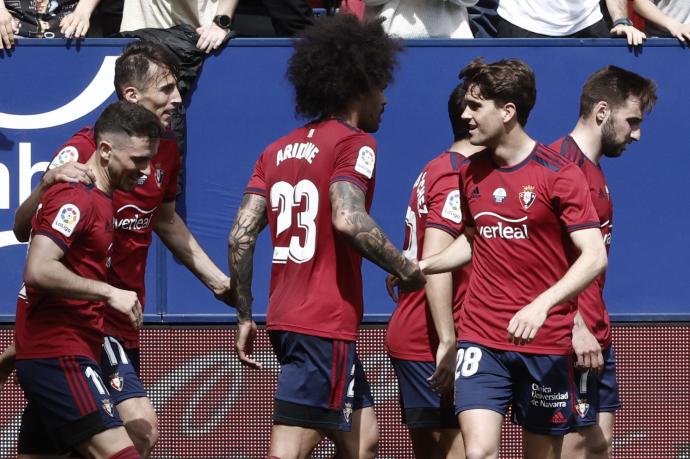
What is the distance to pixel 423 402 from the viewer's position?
6.29m

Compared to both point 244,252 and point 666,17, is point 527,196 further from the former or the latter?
point 666,17

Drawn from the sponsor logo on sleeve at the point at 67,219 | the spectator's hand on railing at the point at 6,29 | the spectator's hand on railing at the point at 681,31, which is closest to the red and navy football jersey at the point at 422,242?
the sponsor logo on sleeve at the point at 67,219

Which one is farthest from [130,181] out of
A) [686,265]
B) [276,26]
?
[686,265]

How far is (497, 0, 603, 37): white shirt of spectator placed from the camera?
845 centimetres

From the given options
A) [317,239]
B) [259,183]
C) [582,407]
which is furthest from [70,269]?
[582,407]

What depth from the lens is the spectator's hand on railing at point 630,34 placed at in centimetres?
801

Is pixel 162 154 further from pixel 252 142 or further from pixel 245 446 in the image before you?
pixel 245 446

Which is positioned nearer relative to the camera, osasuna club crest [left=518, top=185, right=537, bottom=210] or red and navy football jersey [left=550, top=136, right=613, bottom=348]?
osasuna club crest [left=518, top=185, right=537, bottom=210]

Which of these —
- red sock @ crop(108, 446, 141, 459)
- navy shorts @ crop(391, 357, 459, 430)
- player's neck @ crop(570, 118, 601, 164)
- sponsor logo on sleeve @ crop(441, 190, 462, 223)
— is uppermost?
Answer: player's neck @ crop(570, 118, 601, 164)

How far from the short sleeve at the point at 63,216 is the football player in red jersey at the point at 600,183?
2398mm

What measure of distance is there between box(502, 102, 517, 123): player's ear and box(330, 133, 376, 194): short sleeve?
0.65 meters

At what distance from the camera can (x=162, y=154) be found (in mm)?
6527

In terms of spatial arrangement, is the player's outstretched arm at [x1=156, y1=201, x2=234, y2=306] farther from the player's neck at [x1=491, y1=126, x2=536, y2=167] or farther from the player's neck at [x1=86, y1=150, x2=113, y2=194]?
the player's neck at [x1=491, y1=126, x2=536, y2=167]

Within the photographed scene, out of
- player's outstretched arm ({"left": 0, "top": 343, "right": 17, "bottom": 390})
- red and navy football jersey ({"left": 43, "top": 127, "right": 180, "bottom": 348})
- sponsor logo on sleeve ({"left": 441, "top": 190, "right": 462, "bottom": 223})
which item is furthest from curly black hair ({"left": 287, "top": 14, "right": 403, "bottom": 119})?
player's outstretched arm ({"left": 0, "top": 343, "right": 17, "bottom": 390})
